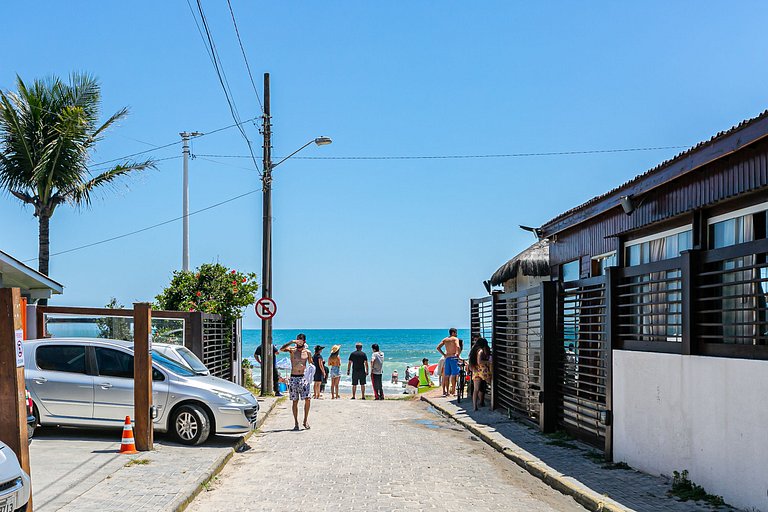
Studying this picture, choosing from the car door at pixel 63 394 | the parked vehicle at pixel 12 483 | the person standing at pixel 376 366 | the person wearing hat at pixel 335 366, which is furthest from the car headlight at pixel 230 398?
the person wearing hat at pixel 335 366

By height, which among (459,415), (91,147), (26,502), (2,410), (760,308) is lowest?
(459,415)

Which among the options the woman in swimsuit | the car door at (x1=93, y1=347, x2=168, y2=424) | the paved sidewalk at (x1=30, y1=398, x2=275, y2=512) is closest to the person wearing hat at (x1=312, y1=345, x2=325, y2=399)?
the woman in swimsuit

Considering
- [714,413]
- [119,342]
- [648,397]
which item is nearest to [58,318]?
[119,342]

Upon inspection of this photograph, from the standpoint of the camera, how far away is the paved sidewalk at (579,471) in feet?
29.8

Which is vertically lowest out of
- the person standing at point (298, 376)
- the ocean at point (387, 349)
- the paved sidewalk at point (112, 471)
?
the ocean at point (387, 349)

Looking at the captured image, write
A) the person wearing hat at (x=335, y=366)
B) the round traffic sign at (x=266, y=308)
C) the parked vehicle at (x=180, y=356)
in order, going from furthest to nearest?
the person wearing hat at (x=335, y=366) < the round traffic sign at (x=266, y=308) < the parked vehicle at (x=180, y=356)

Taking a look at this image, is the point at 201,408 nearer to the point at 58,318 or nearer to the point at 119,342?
the point at 119,342

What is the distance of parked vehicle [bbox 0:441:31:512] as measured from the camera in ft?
22.9

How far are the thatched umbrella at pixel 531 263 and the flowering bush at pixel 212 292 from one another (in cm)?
722

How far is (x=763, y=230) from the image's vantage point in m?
9.73

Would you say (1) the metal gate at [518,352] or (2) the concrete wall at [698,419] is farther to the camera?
(1) the metal gate at [518,352]

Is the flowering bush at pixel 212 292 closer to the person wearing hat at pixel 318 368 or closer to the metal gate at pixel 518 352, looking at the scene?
the person wearing hat at pixel 318 368

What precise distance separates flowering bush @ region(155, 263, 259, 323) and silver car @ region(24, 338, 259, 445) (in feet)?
29.2

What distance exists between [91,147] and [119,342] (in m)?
11.3
